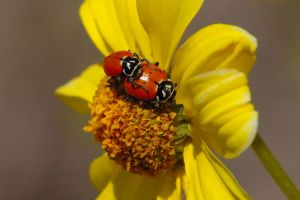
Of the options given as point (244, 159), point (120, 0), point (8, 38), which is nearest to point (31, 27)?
point (8, 38)

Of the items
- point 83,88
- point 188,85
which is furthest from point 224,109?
point 83,88

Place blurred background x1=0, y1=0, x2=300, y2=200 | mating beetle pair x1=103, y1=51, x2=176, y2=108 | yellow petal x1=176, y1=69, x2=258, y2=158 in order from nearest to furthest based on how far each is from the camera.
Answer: yellow petal x1=176, y1=69, x2=258, y2=158
mating beetle pair x1=103, y1=51, x2=176, y2=108
blurred background x1=0, y1=0, x2=300, y2=200

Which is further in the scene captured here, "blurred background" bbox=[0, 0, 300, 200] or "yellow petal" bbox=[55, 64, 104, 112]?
"blurred background" bbox=[0, 0, 300, 200]

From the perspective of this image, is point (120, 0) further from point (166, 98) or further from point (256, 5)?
point (256, 5)

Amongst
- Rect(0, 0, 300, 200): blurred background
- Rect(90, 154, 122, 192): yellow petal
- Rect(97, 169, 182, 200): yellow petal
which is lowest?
Rect(97, 169, 182, 200): yellow petal

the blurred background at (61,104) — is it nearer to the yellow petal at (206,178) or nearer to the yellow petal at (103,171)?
the yellow petal at (103,171)

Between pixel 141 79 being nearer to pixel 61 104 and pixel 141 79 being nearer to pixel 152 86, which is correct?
pixel 152 86

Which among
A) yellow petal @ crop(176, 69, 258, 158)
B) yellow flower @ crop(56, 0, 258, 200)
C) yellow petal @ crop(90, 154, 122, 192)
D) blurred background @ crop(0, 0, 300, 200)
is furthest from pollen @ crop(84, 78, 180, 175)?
blurred background @ crop(0, 0, 300, 200)

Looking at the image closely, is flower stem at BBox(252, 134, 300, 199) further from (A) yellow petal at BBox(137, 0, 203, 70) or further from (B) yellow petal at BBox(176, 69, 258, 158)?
(A) yellow petal at BBox(137, 0, 203, 70)
